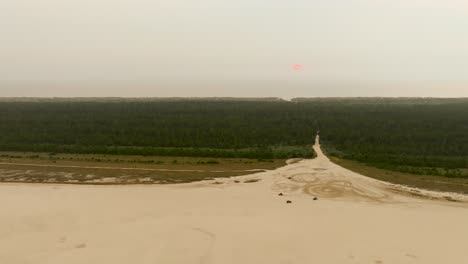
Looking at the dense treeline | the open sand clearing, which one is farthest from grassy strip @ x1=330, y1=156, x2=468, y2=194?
the dense treeline

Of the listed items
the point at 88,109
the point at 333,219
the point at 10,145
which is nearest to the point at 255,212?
the point at 333,219

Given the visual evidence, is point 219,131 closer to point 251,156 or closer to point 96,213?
point 251,156

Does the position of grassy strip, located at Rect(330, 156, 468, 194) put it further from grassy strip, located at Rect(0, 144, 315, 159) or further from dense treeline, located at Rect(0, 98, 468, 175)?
grassy strip, located at Rect(0, 144, 315, 159)

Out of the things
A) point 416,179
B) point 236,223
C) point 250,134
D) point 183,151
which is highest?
point 250,134

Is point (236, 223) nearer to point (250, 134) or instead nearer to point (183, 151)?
point (183, 151)

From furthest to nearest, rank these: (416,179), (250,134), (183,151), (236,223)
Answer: (250,134) → (183,151) → (416,179) → (236,223)

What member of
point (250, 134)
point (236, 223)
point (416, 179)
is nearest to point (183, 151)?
point (250, 134)
